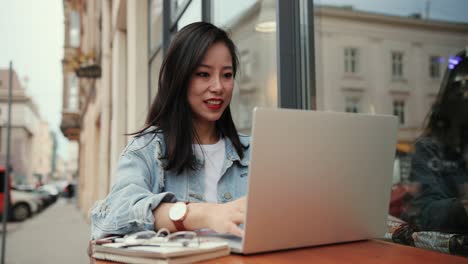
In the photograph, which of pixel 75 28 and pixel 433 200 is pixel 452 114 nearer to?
pixel 433 200

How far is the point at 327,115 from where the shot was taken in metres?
1.06

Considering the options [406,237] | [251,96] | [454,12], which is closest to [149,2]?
[251,96]

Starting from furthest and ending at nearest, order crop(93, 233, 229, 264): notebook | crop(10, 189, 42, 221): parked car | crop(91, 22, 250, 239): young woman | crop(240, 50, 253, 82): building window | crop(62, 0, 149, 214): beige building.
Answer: crop(10, 189, 42, 221): parked car
crop(62, 0, 149, 214): beige building
crop(240, 50, 253, 82): building window
crop(91, 22, 250, 239): young woman
crop(93, 233, 229, 264): notebook

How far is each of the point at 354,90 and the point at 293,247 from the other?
792 cm

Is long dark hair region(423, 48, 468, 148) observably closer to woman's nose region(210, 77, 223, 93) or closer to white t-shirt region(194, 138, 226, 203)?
white t-shirt region(194, 138, 226, 203)

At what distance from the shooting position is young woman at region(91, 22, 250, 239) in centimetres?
152

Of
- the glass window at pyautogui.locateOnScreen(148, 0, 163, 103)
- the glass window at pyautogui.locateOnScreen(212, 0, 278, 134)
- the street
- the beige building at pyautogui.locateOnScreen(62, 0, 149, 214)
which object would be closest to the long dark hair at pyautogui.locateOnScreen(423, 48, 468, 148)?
the glass window at pyautogui.locateOnScreen(212, 0, 278, 134)

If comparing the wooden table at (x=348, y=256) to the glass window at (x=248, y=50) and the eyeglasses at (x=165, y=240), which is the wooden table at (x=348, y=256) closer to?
the eyeglasses at (x=165, y=240)

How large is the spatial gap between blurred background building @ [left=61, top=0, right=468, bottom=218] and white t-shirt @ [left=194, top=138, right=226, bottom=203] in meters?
0.52

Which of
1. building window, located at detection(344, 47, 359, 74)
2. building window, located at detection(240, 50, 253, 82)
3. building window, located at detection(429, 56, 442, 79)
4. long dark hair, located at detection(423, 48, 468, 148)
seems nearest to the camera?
long dark hair, located at detection(423, 48, 468, 148)

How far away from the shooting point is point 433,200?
209 cm

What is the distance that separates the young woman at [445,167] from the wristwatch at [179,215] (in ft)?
3.66

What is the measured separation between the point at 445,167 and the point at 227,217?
1.67m

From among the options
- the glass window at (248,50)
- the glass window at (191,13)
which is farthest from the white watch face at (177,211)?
the glass window at (191,13)
